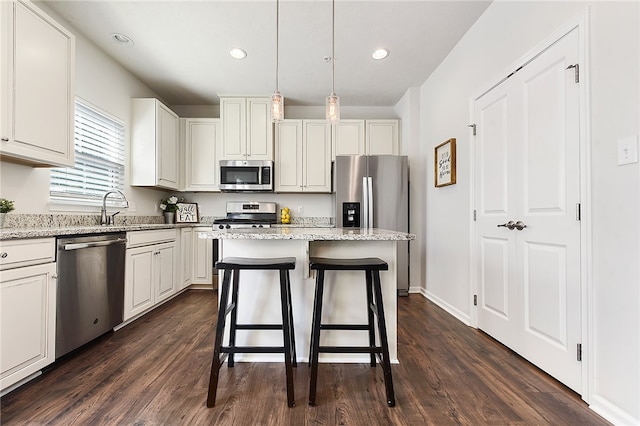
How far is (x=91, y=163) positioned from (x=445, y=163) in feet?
11.8

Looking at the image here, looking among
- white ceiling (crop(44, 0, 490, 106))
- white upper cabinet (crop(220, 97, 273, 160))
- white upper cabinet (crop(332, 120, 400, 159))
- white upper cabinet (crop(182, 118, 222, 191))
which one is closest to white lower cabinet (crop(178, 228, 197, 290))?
white upper cabinet (crop(182, 118, 222, 191))

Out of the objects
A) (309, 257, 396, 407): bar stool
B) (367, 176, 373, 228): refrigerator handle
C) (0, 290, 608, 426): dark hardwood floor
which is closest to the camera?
(0, 290, 608, 426): dark hardwood floor

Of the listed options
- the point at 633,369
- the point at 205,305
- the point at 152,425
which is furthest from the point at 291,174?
the point at 633,369

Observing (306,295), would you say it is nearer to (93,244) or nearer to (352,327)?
(352,327)

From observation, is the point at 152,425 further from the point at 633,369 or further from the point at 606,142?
the point at 606,142

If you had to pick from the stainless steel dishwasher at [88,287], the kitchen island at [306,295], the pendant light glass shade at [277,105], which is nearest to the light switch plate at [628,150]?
the kitchen island at [306,295]

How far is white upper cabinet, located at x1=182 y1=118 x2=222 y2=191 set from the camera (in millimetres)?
4238

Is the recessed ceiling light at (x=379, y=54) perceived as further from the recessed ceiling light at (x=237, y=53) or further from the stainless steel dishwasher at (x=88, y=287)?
the stainless steel dishwasher at (x=88, y=287)

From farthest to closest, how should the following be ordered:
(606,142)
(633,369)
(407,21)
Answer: (407,21), (606,142), (633,369)

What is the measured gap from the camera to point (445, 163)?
3.12 m

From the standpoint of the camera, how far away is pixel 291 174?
429 cm

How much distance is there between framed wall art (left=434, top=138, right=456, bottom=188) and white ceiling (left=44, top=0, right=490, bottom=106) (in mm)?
967

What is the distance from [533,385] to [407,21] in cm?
282

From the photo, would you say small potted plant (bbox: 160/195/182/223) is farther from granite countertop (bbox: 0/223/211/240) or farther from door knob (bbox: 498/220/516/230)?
door knob (bbox: 498/220/516/230)
